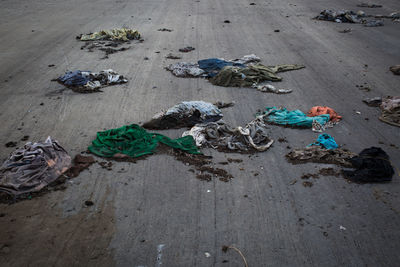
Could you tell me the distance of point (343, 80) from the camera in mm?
9633

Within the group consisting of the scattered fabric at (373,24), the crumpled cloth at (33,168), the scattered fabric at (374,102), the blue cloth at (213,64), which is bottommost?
the scattered fabric at (373,24)

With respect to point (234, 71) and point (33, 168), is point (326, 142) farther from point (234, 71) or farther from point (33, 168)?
point (33, 168)

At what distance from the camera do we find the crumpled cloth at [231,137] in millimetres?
6363

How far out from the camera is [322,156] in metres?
6.03

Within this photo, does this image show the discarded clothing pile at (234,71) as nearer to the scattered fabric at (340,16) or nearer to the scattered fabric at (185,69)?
the scattered fabric at (185,69)

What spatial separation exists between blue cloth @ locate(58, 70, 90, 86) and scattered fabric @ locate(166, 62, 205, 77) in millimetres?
2543

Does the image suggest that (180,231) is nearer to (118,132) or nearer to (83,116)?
(118,132)

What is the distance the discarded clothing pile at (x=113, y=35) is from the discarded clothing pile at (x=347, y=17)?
31.7 feet

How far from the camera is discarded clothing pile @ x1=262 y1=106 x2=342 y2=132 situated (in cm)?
712

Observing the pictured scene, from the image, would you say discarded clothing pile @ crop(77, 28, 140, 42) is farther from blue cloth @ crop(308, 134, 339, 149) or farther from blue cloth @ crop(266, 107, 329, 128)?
blue cloth @ crop(308, 134, 339, 149)

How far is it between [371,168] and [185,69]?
614 centimetres

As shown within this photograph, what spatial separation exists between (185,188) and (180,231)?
0.95m

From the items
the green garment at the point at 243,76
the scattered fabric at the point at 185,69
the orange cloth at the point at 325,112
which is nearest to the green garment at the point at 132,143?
the orange cloth at the point at 325,112

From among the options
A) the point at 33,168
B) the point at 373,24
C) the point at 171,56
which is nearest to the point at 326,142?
the point at 33,168
